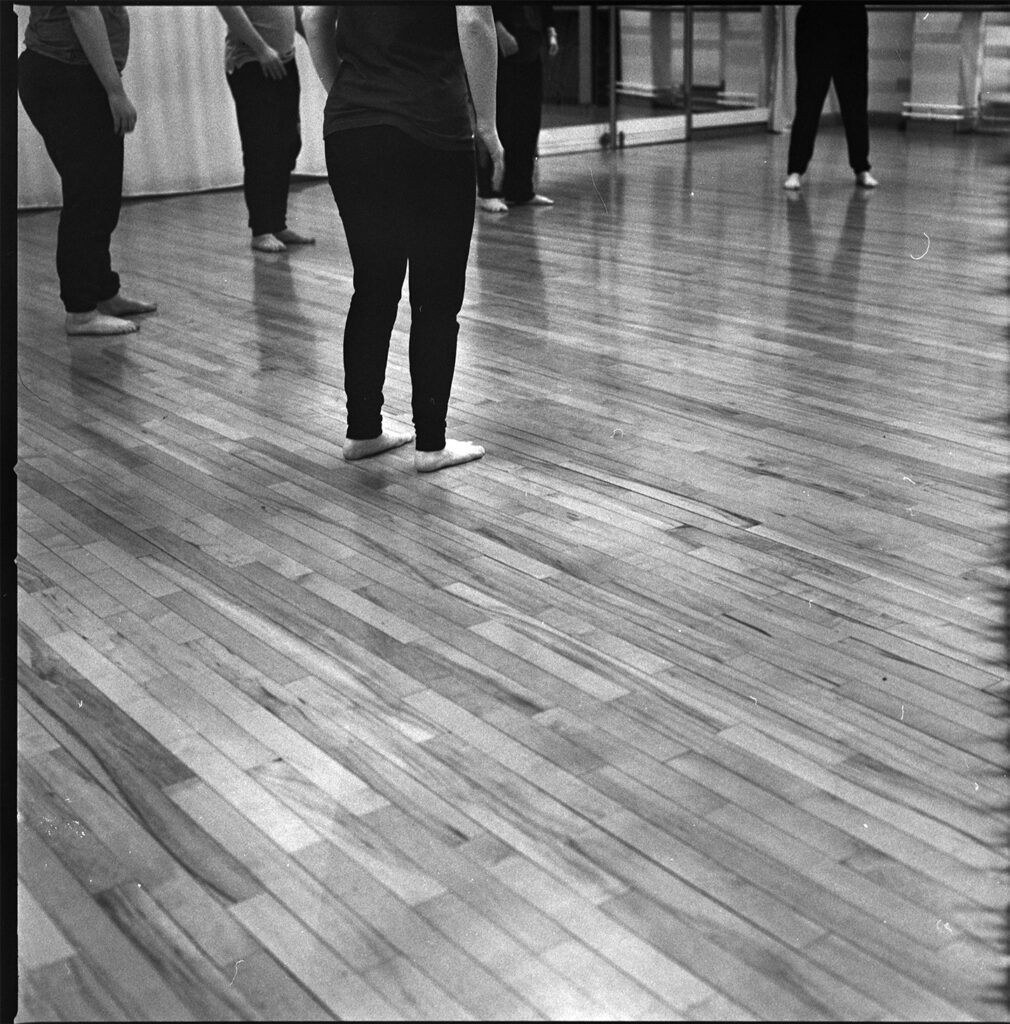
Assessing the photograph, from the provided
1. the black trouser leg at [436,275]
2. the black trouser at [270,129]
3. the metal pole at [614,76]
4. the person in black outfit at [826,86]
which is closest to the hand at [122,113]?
the black trouser at [270,129]

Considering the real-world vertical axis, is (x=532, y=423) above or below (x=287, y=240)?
below

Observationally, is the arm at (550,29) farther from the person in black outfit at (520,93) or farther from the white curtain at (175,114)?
the white curtain at (175,114)

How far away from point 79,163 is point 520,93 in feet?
4.82

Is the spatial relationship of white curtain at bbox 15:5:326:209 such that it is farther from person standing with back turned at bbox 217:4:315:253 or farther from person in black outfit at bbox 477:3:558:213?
person in black outfit at bbox 477:3:558:213

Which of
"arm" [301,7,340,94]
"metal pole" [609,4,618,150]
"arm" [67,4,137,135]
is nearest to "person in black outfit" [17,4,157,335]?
"arm" [67,4,137,135]

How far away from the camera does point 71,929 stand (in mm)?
1412

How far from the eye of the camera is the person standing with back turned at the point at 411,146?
2428 millimetres

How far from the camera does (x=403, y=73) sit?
8.00 ft

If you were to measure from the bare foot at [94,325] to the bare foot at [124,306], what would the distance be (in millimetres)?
134

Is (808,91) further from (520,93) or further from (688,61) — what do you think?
(520,93)

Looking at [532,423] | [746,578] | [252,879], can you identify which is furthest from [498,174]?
Result: [252,879]

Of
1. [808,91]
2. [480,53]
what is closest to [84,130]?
[480,53]

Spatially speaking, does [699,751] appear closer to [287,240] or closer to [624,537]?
[624,537]

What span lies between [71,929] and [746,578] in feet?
3.84
